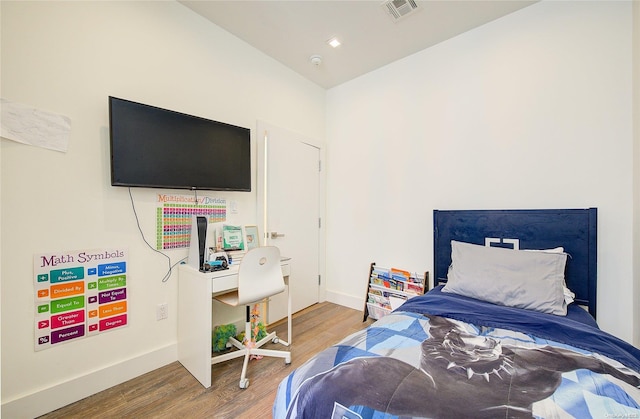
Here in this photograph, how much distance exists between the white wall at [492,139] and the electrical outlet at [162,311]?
78.6 inches

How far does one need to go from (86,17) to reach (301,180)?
218cm

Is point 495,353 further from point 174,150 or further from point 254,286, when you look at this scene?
point 174,150

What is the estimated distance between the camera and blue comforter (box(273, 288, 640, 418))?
80 centimetres

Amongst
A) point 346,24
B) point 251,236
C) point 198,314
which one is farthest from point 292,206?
point 346,24

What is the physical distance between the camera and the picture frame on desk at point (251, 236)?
8.53ft

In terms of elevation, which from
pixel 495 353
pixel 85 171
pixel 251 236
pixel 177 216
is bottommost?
pixel 495 353

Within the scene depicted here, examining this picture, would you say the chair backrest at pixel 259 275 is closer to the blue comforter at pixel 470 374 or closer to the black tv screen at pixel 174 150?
the black tv screen at pixel 174 150

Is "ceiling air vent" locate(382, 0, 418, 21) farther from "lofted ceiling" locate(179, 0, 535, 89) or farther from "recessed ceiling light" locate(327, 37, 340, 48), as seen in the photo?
"recessed ceiling light" locate(327, 37, 340, 48)

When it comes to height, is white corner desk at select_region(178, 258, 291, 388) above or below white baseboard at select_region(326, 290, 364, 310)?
above

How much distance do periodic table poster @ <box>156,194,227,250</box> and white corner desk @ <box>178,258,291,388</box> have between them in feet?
0.75

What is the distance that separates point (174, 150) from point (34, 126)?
2.43 feet

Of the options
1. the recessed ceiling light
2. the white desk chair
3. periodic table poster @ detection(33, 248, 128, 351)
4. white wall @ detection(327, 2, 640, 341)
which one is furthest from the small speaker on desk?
the recessed ceiling light

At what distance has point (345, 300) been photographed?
333 cm

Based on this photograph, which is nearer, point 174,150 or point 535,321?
point 535,321
